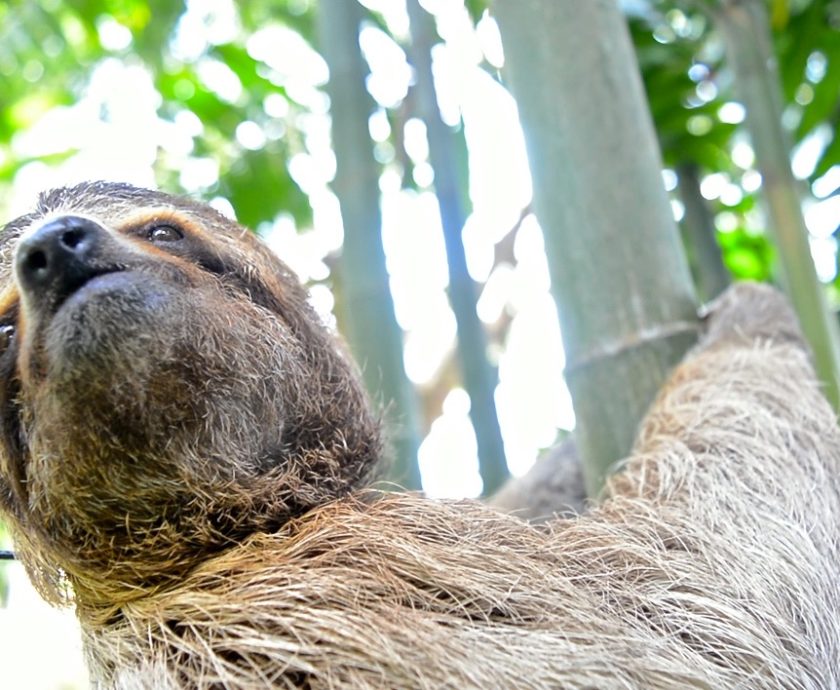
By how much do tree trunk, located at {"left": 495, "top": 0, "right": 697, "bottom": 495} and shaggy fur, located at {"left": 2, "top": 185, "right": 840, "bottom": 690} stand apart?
0.43 meters

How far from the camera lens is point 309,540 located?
325cm

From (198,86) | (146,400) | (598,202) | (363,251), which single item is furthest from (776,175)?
(198,86)

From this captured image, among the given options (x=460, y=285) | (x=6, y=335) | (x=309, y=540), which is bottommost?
(x=309, y=540)

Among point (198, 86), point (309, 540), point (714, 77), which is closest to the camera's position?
point (309, 540)

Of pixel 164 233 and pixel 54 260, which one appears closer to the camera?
pixel 54 260

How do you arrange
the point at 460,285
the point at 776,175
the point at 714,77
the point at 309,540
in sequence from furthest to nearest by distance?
the point at 714,77, the point at 460,285, the point at 776,175, the point at 309,540

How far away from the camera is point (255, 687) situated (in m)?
2.68

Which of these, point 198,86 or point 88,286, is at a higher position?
point 198,86

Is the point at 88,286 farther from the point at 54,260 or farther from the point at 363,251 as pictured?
the point at 363,251

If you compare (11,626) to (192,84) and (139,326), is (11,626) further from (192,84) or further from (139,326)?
(192,84)

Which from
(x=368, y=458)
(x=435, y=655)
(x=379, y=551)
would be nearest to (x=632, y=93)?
(x=368, y=458)

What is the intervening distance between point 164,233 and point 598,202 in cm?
177

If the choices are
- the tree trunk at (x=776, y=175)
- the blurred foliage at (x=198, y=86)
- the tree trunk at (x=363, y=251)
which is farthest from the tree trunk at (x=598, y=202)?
the blurred foliage at (x=198, y=86)

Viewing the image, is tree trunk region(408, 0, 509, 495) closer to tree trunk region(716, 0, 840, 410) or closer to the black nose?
tree trunk region(716, 0, 840, 410)
